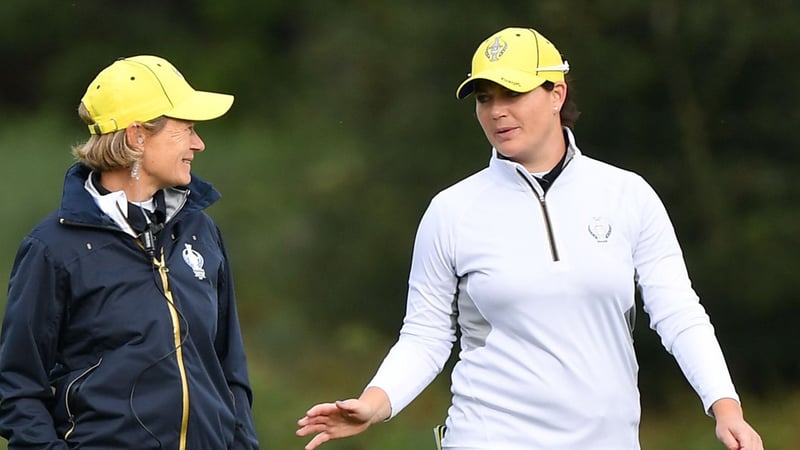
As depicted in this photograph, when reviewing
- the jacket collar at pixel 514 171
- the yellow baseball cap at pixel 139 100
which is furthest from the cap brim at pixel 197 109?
the jacket collar at pixel 514 171

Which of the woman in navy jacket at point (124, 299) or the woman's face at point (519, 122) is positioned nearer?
the woman in navy jacket at point (124, 299)

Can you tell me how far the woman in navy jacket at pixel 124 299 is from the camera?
3828mm

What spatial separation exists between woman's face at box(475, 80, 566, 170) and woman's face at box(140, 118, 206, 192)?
0.77 m

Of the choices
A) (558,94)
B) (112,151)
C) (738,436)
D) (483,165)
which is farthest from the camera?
(483,165)

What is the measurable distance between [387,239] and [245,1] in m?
8.36

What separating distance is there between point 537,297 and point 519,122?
50 centimetres

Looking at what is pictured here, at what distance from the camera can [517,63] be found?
405 centimetres

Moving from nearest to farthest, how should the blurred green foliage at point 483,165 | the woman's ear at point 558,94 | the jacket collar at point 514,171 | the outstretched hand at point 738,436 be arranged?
the outstretched hand at point 738,436 → the jacket collar at point 514,171 → the woman's ear at point 558,94 → the blurred green foliage at point 483,165

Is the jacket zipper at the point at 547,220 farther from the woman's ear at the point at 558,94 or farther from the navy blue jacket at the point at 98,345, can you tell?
the navy blue jacket at the point at 98,345

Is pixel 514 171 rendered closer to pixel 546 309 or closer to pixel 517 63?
Result: pixel 517 63

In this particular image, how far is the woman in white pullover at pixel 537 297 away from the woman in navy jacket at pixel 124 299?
1.19ft

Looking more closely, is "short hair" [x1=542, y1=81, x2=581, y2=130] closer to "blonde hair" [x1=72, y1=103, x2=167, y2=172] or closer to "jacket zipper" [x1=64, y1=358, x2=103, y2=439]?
"blonde hair" [x1=72, y1=103, x2=167, y2=172]

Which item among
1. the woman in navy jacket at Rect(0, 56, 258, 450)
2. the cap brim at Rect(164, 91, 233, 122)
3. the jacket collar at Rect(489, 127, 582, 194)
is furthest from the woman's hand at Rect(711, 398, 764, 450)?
the cap brim at Rect(164, 91, 233, 122)

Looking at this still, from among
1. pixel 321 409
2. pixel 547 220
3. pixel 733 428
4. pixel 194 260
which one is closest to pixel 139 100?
pixel 194 260
